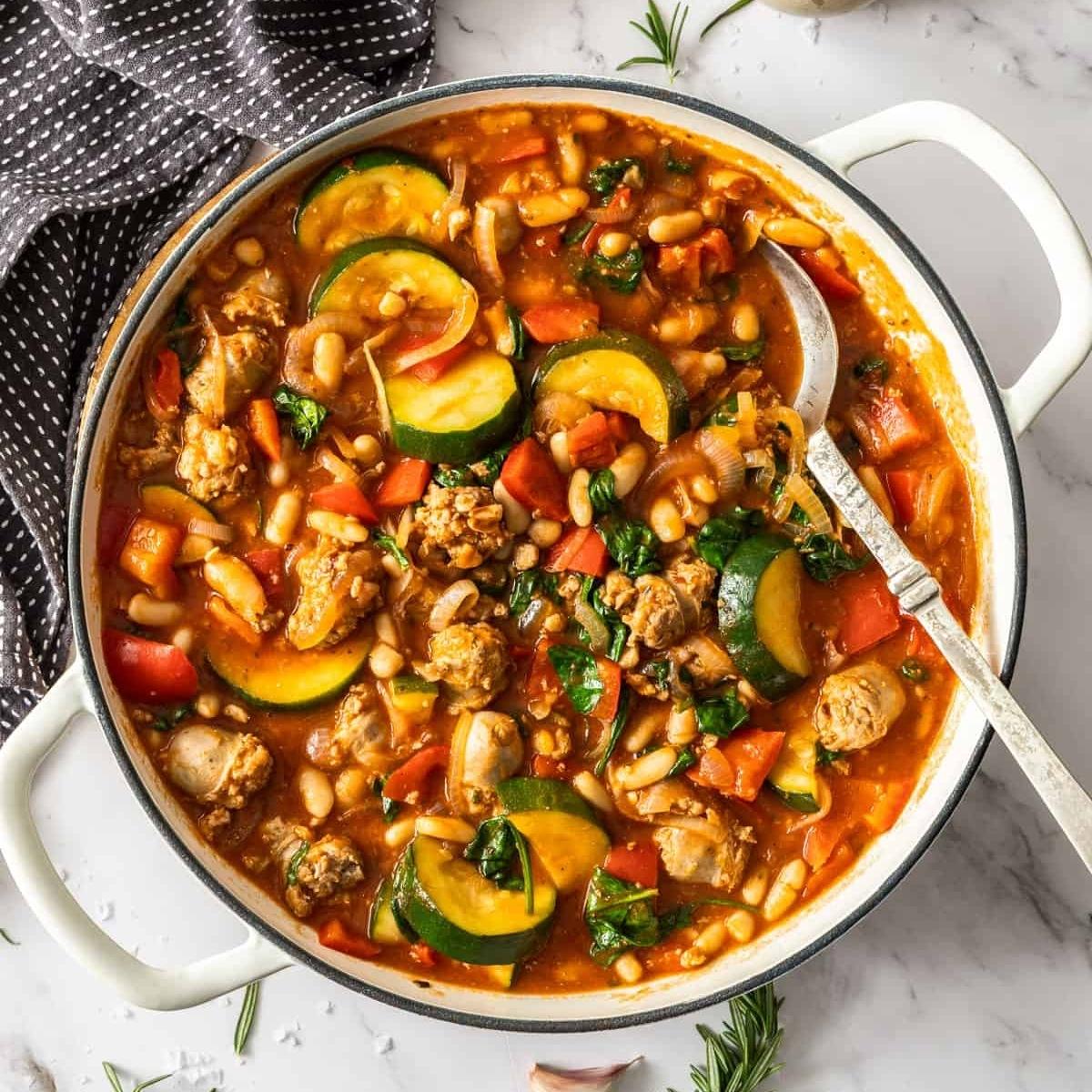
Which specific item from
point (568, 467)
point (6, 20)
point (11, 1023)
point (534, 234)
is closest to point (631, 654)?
point (568, 467)

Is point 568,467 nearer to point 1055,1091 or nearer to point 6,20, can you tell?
point 6,20

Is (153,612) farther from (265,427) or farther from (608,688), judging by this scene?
(608,688)

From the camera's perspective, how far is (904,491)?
3.94 meters

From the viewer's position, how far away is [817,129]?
13.8 ft

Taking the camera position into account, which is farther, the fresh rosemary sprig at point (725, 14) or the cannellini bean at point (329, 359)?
the fresh rosemary sprig at point (725, 14)

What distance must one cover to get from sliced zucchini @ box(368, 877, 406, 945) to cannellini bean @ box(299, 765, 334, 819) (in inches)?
12.6

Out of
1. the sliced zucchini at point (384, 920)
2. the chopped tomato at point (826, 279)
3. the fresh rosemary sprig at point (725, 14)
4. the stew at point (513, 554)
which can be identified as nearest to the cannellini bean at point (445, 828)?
the stew at point (513, 554)

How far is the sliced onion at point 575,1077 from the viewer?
4.21 meters

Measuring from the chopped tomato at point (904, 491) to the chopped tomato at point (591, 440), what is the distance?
3.07ft

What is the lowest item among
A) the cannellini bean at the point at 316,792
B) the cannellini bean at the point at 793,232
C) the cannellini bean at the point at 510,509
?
the cannellini bean at the point at 316,792

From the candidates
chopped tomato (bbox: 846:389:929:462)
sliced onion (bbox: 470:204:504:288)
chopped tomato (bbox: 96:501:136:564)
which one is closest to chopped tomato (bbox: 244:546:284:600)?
chopped tomato (bbox: 96:501:136:564)

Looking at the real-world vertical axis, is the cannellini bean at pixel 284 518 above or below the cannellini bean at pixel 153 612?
above

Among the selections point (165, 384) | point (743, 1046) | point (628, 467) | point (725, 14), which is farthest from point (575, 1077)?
point (725, 14)

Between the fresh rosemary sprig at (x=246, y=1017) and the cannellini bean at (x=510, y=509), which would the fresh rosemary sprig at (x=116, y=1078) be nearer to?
the fresh rosemary sprig at (x=246, y=1017)
